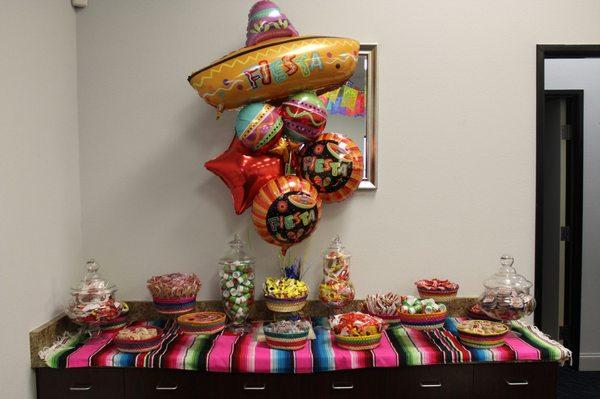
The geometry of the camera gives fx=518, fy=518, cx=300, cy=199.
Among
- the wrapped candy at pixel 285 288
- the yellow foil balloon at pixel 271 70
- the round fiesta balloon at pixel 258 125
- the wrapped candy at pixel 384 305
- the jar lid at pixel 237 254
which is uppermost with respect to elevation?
the yellow foil balloon at pixel 271 70

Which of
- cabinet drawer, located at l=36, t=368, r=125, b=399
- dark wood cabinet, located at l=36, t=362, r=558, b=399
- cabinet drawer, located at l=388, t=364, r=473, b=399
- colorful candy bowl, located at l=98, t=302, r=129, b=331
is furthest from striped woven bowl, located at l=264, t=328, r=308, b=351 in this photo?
colorful candy bowl, located at l=98, t=302, r=129, b=331

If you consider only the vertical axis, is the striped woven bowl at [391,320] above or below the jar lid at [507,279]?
below

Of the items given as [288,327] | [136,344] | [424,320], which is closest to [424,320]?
[424,320]

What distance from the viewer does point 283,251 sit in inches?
89.6

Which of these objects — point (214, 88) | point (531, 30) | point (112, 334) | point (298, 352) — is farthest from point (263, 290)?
point (531, 30)

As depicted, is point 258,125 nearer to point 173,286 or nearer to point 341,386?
point 173,286

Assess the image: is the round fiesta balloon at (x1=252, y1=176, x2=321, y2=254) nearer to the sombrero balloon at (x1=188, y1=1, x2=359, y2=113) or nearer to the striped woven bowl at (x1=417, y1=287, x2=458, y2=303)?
the sombrero balloon at (x1=188, y1=1, x2=359, y2=113)

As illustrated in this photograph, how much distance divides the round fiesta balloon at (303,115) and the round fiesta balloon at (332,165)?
10 centimetres

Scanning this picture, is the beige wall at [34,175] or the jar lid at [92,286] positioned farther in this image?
the jar lid at [92,286]

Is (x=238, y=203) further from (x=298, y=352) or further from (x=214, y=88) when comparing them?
(x=298, y=352)

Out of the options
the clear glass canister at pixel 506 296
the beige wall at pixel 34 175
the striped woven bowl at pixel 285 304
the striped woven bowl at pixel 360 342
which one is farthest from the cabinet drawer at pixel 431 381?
the beige wall at pixel 34 175

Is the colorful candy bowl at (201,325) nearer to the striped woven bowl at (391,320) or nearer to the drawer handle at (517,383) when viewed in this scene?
the striped woven bowl at (391,320)

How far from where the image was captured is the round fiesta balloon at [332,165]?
2.18 m

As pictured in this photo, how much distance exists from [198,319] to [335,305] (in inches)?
23.1
